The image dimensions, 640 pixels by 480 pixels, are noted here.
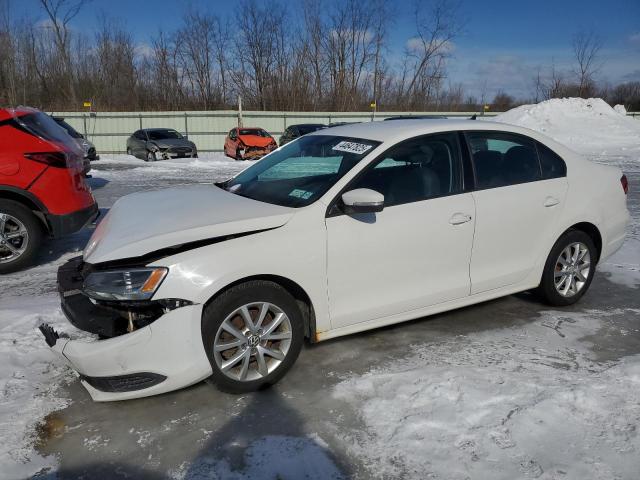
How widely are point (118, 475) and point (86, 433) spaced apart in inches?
17.9

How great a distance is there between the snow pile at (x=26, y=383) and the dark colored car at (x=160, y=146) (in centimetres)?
1809

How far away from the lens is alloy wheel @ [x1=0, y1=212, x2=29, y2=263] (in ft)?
18.2

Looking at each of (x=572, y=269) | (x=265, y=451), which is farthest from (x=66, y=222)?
(x=572, y=269)

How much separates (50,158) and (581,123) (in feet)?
104

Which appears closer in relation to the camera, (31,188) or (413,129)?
(413,129)

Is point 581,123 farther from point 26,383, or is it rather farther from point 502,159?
point 26,383

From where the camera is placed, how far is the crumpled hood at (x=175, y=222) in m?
2.96

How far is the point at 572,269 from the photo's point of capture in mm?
4555

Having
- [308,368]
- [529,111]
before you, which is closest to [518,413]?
[308,368]

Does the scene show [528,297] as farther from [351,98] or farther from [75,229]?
[351,98]

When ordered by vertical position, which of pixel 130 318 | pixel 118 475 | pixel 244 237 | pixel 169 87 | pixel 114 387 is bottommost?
pixel 118 475

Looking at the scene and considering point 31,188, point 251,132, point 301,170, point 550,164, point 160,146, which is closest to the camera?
point 301,170

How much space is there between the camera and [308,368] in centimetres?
354

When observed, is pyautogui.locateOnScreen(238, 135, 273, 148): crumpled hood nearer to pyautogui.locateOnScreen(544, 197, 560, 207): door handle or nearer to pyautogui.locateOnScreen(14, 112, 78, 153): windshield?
pyautogui.locateOnScreen(14, 112, 78, 153): windshield
